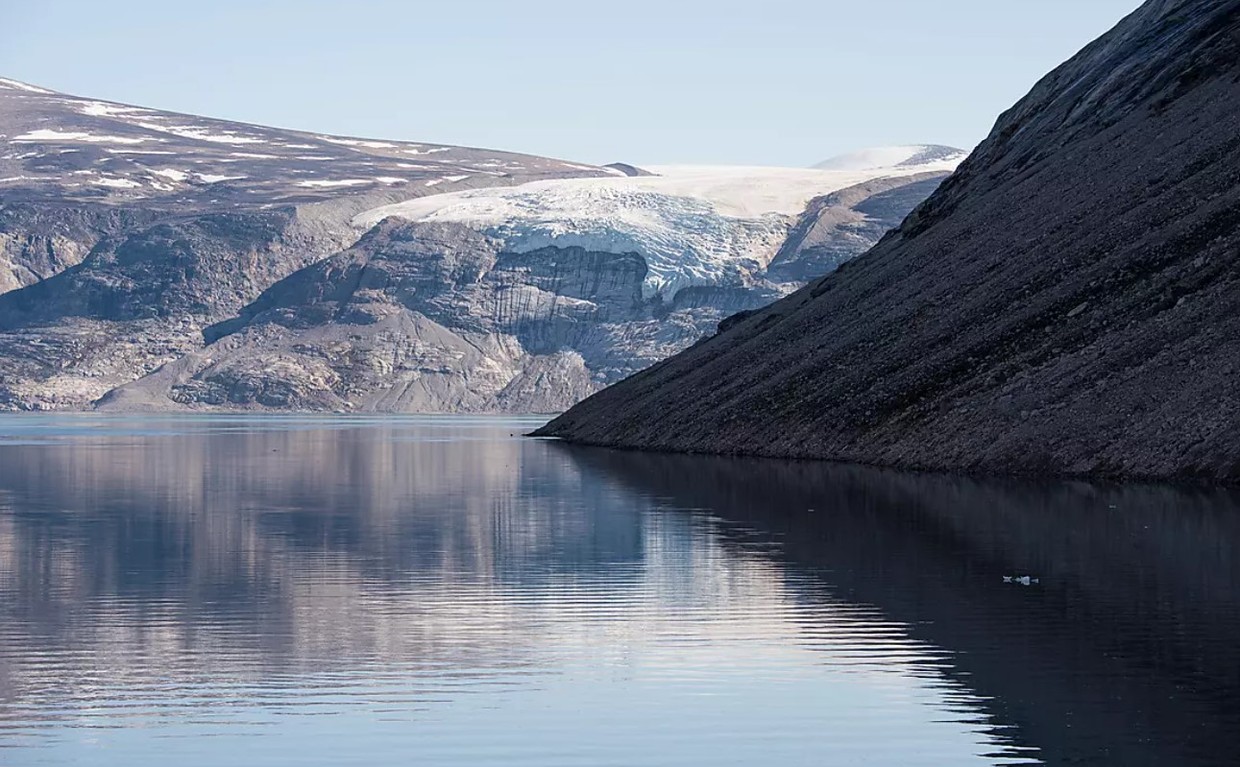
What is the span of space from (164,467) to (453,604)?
173 feet

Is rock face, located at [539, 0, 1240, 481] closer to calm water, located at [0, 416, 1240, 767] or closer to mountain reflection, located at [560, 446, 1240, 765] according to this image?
mountain reflection, located at [560, 446, 1240, 765]

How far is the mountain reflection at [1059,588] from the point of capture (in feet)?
59.5

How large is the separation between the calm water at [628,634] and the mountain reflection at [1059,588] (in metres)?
0.09

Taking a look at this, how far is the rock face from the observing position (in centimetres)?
6306

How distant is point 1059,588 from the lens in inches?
1123

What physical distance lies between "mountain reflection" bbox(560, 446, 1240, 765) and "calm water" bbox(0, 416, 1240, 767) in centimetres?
9

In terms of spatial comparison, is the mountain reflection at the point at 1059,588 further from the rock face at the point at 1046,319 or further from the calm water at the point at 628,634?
the rock face at the point at 1046,319

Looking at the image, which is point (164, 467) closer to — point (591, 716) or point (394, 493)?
point (394, 493)

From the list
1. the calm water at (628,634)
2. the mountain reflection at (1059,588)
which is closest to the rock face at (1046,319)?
the mountain reflection at (1059,588)

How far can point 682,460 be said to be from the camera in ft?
281

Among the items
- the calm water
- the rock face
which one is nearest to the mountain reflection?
the calm water

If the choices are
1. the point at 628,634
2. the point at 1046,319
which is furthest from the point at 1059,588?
the point at 1046,319

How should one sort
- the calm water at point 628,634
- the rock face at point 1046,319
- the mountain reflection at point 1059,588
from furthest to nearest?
1. the rock face at point 1046,319
2. the mountain reflection at point 1059,588
3. the calm water at point 628,634

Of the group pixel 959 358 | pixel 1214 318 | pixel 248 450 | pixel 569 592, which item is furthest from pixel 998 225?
pixel 569 592
